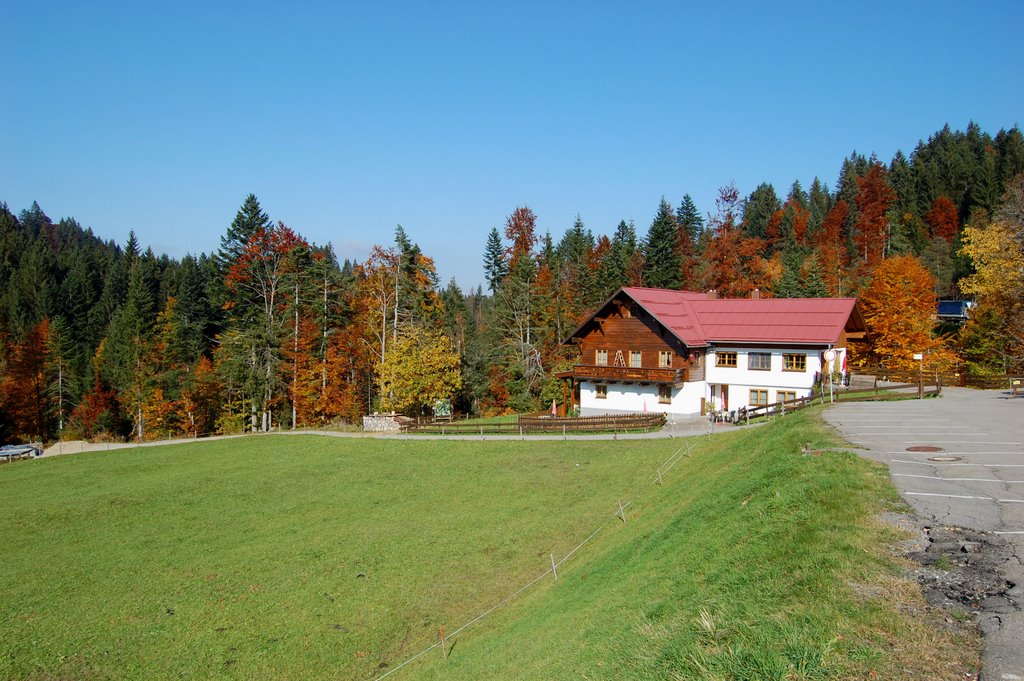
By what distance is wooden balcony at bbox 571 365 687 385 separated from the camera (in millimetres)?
43344

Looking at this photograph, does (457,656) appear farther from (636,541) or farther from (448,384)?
(448,384)

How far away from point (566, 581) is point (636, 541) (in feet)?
6.91

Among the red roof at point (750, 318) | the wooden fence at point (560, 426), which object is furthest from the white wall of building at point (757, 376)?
the wooden fence at point (560, 426)

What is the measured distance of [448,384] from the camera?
53062 mm

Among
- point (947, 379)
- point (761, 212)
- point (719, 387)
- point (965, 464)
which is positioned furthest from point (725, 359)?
point (761, 212)

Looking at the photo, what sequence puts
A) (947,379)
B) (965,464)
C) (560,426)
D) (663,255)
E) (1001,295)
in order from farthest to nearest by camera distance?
(663,255), (1001,295), (947,379), (560,426), (965,464)

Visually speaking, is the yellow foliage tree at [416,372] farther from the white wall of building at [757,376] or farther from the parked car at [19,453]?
the parked car at [19,453]

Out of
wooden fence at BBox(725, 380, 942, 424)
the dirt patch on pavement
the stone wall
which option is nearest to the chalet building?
wooden fence at BBox(725, 380, 942, 424)

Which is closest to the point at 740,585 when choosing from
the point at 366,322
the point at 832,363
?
the point at 832,363

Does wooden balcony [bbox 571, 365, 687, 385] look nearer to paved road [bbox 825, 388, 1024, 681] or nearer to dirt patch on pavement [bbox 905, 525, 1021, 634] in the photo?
paved road [bbox 825, 388, 1024, 681]

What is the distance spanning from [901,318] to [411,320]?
40.6m

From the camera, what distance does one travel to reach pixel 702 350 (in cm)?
4528

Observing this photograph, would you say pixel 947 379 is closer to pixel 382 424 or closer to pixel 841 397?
pixel 841 397

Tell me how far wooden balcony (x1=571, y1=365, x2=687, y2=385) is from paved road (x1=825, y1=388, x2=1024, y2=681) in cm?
1384
